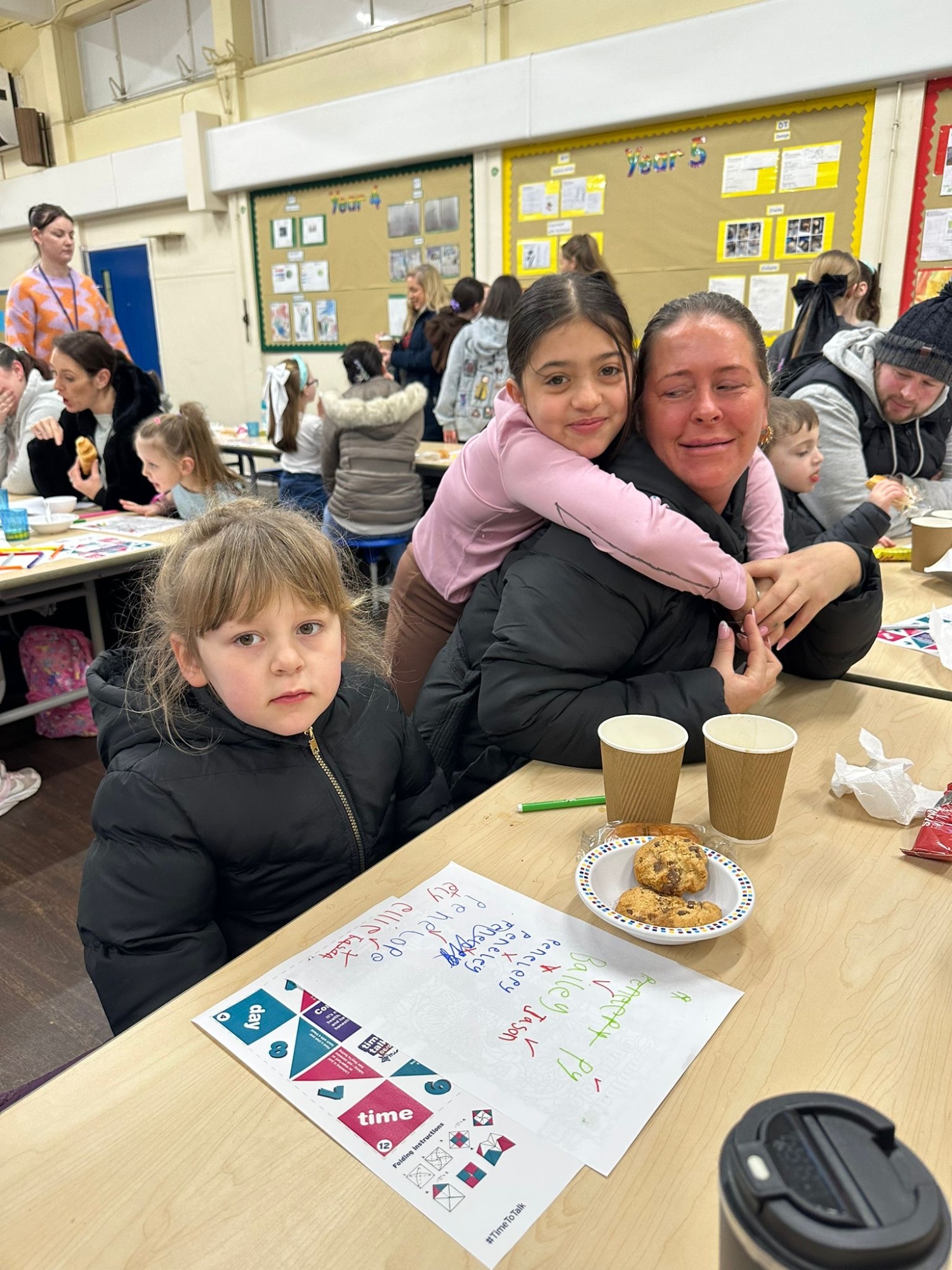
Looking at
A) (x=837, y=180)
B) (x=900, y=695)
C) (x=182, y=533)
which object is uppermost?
(x=837, y=180)

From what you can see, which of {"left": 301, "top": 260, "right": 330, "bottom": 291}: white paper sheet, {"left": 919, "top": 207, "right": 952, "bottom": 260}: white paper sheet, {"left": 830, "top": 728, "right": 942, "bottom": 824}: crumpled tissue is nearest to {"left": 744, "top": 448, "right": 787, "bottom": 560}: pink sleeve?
{"left": 830, "top": 728, "right": 942, "bottom": 824}: crumpled tissue

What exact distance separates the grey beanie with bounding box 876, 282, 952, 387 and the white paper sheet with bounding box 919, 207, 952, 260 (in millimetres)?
2824

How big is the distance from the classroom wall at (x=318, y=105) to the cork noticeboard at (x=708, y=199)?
0.16 meters

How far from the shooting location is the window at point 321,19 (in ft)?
20.8

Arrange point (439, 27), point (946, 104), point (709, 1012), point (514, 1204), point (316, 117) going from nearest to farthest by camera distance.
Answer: point (514, 1204) < point (709, 1012) < point (946, 104) < point (439, 27) < point (316, 117)

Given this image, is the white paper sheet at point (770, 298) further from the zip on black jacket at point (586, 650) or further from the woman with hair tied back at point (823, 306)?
the zip on black jacket at point (586, 650)

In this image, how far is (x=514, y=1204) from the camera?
61 centimetres

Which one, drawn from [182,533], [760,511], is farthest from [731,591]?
[182,533]

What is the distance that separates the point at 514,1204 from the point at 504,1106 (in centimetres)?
8

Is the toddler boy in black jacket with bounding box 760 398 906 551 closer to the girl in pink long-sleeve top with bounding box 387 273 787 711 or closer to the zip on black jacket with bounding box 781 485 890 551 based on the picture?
the zip on black jacket with bounding box 781 485 890 551

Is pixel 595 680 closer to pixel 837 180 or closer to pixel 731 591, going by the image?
pixel 731 591

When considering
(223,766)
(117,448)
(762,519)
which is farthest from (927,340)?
(117,448)

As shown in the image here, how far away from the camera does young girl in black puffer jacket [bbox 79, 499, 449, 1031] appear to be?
1032 mm

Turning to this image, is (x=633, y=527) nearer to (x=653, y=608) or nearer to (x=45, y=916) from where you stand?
(x=653, y=608)
